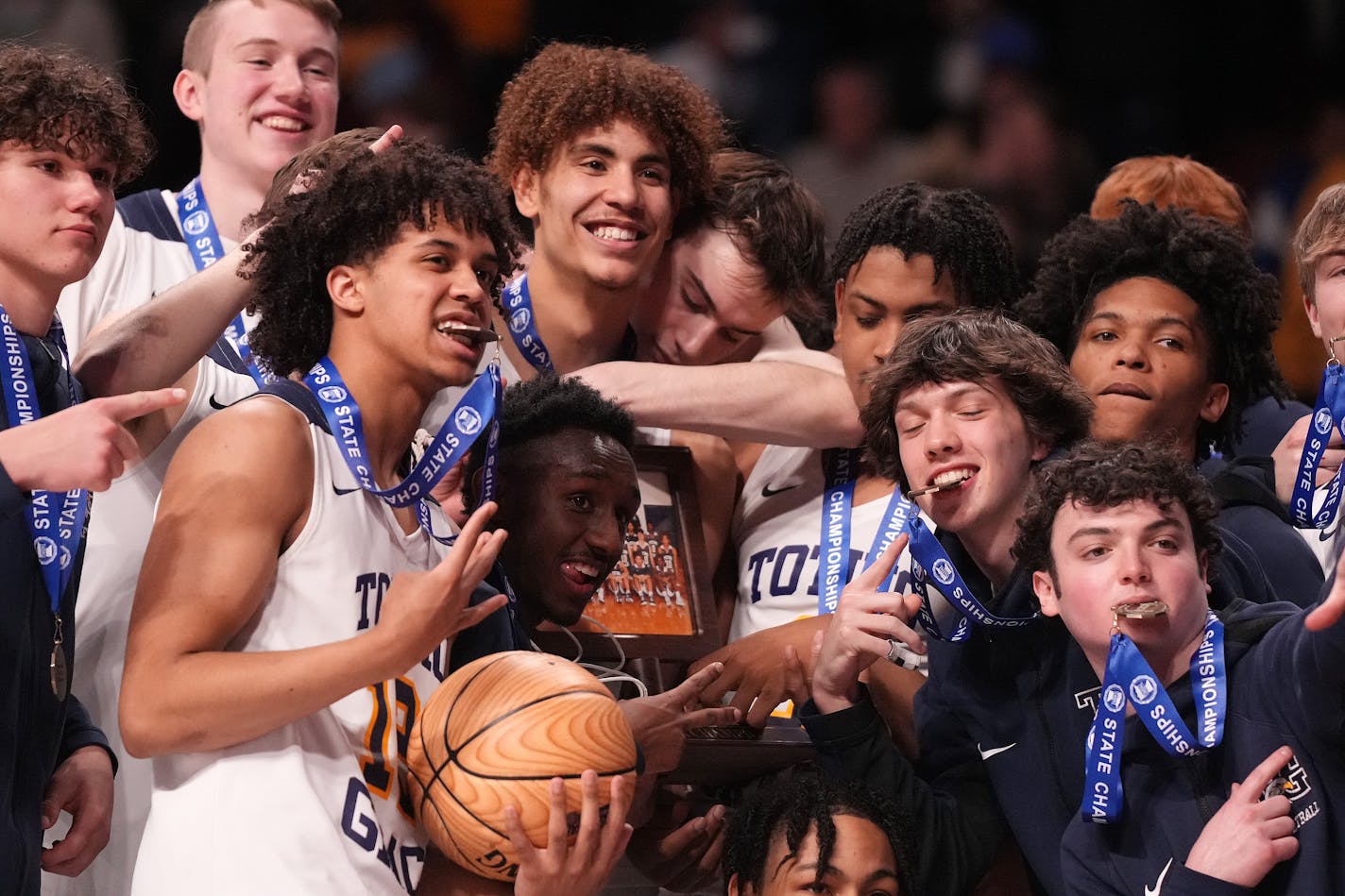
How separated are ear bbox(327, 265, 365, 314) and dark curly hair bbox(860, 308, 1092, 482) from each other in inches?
49.4

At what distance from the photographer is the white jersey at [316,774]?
3020 millimetres

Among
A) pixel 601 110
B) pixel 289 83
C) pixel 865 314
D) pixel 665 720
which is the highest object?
pixel 289 83

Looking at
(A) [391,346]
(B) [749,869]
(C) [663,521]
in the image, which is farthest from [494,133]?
(B) [749,869]

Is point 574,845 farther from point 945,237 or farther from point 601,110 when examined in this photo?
point 601,110

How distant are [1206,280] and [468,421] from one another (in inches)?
85.0

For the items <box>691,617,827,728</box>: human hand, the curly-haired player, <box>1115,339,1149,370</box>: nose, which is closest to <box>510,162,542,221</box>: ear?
the curly-haired player

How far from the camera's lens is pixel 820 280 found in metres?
5.06

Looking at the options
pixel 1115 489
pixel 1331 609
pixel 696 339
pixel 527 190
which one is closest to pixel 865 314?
pixel 696 339

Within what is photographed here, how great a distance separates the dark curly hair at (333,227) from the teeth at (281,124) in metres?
1.54

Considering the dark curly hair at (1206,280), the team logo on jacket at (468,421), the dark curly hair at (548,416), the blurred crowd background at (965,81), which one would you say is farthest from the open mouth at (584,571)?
the blurred crowd background at (965,81)

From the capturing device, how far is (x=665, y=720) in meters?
3.62

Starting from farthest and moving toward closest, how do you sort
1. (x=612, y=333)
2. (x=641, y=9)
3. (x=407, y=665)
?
1. (x=641, y=9)
2. (x=612, y=333)
3. (x=407, y=665)

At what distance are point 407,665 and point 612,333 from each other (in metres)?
2.06

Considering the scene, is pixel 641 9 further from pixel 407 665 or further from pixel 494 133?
pixel 407 665
